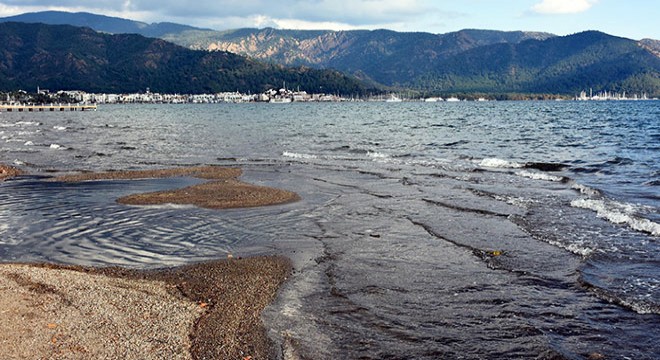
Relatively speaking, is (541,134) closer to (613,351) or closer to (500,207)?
(500,207)

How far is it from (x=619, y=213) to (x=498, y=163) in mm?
16537

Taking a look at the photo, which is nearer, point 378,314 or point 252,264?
point 378,314

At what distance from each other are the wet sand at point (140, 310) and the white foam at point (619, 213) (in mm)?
10558

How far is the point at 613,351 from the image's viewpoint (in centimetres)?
863

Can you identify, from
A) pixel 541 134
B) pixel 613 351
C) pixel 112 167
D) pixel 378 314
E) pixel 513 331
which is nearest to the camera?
pixel 613 351

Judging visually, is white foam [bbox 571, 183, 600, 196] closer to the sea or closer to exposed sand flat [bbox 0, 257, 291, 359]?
the sea

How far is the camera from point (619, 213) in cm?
1838

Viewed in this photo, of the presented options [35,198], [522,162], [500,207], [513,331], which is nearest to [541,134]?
[522,162]

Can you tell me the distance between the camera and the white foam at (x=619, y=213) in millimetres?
16297

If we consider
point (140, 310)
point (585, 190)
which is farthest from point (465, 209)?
point (140, 310)

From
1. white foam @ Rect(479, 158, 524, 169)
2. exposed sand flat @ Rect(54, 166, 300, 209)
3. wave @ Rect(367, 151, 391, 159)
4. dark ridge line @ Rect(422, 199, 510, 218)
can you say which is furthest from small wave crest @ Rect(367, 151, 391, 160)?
dark ridge line @ Rect(422, 199, 510, 218)

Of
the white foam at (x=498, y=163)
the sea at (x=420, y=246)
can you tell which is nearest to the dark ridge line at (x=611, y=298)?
the sea at (x=420, y=246)

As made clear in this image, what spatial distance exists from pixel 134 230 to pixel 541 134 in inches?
2031

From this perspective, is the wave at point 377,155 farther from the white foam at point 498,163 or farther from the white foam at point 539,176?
the white foam at point 539,176
